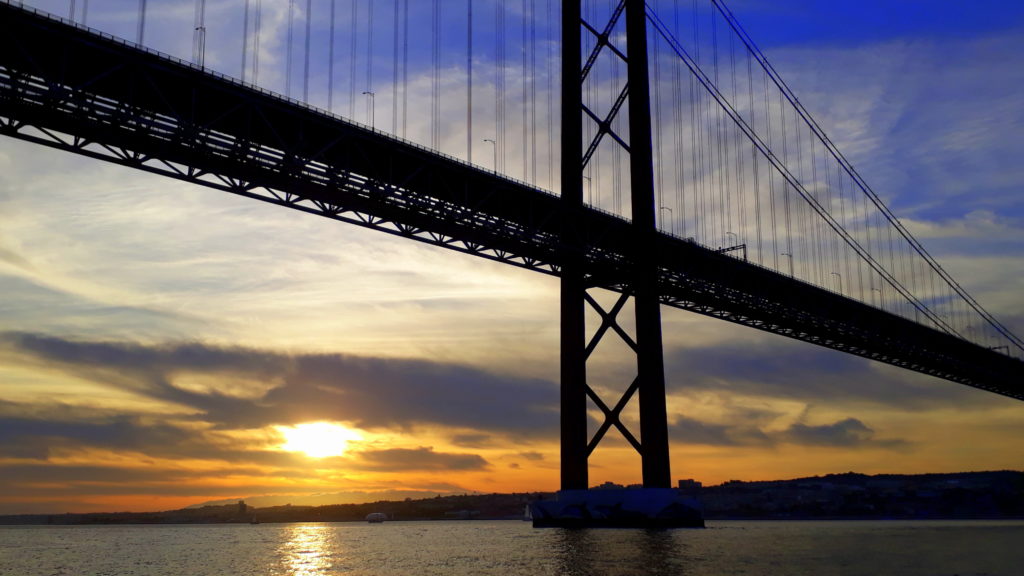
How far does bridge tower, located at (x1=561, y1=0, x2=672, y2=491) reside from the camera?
52.0 meters

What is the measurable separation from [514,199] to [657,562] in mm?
22579

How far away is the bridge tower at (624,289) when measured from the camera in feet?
171

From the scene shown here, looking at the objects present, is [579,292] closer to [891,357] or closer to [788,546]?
[788,546]

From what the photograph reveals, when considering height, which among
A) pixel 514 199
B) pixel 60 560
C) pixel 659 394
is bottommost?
pixel 60 560

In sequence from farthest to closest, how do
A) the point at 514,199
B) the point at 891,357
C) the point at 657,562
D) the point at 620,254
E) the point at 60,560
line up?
the point at 891,357, the point at 60,560, the point at 620,254, the point at 514,199, the point at 657,562

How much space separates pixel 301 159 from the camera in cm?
4012

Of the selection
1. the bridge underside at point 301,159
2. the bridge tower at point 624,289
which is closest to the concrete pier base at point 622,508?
the bridge tower at point 624,289

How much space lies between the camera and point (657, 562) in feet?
118

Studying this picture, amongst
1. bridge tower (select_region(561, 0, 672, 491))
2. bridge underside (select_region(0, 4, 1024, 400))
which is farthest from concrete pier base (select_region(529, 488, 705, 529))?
bridge underside (select_region(0, 4, 1024, 400))

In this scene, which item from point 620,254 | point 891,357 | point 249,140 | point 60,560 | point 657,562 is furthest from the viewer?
point 891,357

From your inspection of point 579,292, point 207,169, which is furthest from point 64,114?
Answer: point 579,292

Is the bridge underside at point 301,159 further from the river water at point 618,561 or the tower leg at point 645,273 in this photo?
the river water at point 618,561

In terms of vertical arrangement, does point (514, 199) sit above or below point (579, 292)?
above

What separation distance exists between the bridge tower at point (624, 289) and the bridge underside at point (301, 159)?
113 cm
